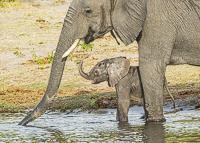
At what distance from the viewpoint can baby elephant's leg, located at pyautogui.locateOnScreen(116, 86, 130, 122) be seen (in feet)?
26.3

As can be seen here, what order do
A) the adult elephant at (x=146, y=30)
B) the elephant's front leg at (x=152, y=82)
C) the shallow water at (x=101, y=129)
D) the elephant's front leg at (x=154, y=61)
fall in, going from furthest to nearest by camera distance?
the elephant's front leg at (x=152, y=82)
the elephant's front leg at (x=154, y=61)
the adult elephant at (x=146, y=30)
the shallow water at (x=101, y=129)

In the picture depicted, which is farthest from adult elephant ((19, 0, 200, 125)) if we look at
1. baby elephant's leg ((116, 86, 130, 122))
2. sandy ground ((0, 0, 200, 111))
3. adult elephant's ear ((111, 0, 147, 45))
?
sandy ground ((0, 0, 200, 111))

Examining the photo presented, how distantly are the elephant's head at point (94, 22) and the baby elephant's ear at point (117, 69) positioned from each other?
128 centimetres

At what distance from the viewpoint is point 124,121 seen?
8.07 meters

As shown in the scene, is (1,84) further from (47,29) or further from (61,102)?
(47,29)

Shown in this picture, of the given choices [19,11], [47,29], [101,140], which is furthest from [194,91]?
[19,11]

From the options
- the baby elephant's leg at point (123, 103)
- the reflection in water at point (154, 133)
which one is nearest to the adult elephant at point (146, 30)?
the reflection in water at point (154, 133)

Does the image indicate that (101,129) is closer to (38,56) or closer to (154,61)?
(154,61)

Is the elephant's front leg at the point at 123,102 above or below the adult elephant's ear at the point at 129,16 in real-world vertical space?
below

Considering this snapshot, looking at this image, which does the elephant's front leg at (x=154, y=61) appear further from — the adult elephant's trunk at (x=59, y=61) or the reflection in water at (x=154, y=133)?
the adult elephant's trunk at (x=59, y=61)

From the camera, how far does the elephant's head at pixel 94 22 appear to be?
685 centimetres

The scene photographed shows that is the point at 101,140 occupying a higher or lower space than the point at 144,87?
lower

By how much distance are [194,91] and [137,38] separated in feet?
11.1

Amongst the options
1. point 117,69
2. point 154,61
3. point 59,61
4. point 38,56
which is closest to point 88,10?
point 59,61
